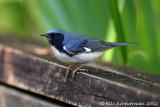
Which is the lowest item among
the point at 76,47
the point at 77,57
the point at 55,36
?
the point at 77,57

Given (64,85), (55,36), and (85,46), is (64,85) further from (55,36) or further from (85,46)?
(55,36)

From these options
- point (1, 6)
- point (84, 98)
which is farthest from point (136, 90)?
point (1, 6)

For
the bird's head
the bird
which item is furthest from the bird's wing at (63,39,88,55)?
the bird's head

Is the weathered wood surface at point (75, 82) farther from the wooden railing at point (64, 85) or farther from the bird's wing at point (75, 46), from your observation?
the bird's wing at point (75, 46)

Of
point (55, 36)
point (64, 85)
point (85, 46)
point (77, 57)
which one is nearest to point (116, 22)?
point (85, 46)

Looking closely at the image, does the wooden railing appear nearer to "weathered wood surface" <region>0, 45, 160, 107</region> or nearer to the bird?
"weathered wood surface" <region>0, 45, 160, 107</region>

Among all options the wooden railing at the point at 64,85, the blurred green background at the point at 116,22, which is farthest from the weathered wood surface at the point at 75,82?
the blurred green background at the point at 116,22
